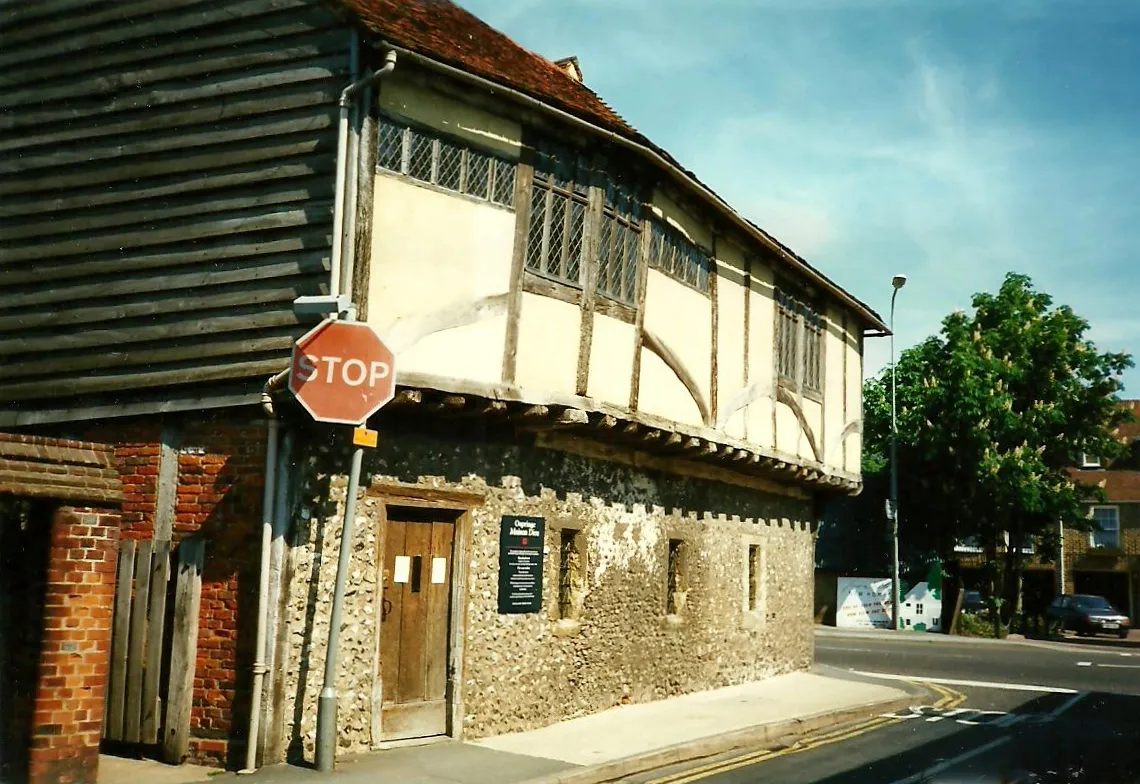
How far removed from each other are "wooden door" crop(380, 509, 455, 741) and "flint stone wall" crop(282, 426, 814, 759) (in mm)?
233

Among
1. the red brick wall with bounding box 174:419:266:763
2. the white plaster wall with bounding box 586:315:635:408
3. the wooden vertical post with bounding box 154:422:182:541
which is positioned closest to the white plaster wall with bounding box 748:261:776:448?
the white plaster wall with bounding box 586:315:635:408

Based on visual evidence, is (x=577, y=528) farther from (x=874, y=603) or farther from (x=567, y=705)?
(x=874, y=603)

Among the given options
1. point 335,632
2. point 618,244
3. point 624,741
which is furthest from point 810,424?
point 335,632

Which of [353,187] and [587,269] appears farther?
[587,269]

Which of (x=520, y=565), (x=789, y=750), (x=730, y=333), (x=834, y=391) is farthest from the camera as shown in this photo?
(x=834, y=391)

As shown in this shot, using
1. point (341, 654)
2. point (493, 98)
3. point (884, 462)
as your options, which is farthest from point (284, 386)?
point (884, 462)

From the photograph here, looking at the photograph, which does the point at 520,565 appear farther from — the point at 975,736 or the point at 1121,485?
the point at 1121,485

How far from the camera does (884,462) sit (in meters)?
40.3

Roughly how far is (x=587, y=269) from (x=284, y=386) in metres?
3.97

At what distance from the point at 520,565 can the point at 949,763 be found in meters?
4.63

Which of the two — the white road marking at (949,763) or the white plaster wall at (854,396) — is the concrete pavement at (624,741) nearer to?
the white road marking at (949,763)

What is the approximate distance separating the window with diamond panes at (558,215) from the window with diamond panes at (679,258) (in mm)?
1549

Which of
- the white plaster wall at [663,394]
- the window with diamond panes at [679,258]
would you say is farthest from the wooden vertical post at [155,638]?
the window with diamond panes at [679,258]

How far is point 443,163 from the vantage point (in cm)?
1012
